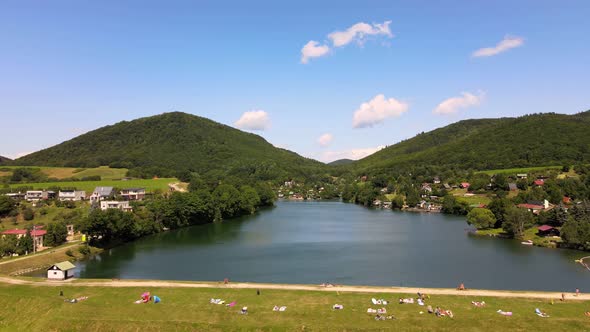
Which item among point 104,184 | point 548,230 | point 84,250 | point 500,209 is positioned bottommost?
point 84,250

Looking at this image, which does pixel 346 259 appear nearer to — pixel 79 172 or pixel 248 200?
pixel 248 200

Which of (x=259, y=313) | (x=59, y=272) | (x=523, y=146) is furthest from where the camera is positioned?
(x=523, y=146)

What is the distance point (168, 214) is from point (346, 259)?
41979 millimetres

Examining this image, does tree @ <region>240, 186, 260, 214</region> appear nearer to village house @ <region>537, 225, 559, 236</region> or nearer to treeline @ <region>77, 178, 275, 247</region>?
treeline @ <region>77, 178, 275, 247</region>

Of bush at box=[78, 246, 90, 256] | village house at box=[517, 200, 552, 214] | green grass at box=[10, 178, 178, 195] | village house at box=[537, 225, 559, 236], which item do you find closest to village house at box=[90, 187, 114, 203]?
green grass at box=[10, 178, 178, 195]

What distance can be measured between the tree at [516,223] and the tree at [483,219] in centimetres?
489

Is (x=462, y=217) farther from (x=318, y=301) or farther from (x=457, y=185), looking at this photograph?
(x=318, y=301)

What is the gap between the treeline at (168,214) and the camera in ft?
207

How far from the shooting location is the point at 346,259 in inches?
2094

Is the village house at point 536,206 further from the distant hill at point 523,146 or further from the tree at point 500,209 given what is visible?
the distant hill at point 523,146

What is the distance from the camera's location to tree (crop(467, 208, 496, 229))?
74.3m

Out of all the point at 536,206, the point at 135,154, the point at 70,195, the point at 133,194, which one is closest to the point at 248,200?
Answer: the point at 133,194

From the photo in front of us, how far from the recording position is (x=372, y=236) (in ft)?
237

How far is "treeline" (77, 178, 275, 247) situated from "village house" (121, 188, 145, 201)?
27.9 ft
